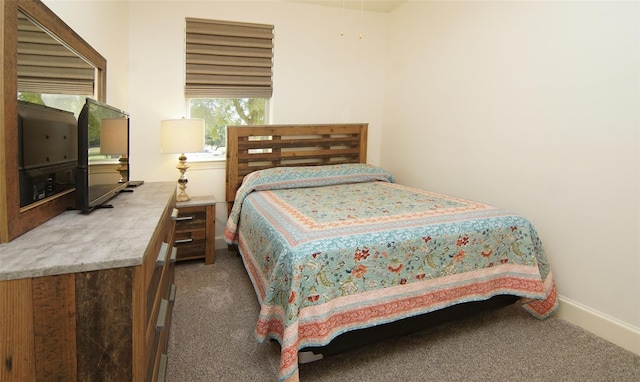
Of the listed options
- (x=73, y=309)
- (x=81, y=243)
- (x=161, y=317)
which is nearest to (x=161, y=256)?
(x=161, y=317)

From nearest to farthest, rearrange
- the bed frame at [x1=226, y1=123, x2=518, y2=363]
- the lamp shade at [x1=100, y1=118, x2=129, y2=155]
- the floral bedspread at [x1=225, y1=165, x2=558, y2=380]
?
the floral bedspread at [x1=225, y1=165, x2=558, y2=380], the lamp shade at [x1=100, y1=118, x2=129, y2=155], the bed frame at [x1=226, y1=123, x2=518, y2=363]

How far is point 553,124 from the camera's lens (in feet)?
7.97

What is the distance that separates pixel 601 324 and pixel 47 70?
3.10m

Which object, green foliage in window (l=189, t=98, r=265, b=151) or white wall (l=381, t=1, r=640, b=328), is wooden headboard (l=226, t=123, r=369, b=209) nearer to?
green foliage in window (l=189, t=98, r=265, b=151)

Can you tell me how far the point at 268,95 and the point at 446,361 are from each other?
2820mm

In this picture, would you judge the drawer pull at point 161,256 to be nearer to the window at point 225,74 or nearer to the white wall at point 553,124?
the window at point 225,74

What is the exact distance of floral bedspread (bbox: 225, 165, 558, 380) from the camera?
5.51 feet

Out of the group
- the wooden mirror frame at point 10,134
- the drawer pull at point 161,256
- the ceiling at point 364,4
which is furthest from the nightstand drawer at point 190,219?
the ceiling at point 364,4

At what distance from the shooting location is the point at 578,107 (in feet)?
7.51

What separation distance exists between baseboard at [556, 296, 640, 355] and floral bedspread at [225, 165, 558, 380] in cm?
17

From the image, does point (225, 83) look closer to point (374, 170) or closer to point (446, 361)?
point (374, 170)

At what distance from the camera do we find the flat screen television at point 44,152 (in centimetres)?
121

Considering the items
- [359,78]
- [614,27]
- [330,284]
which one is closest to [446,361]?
[330,284]

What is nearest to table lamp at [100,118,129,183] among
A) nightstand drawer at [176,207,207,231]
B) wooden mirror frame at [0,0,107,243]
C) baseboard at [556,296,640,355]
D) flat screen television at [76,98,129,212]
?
flat screen television at [76,98,129,212]
